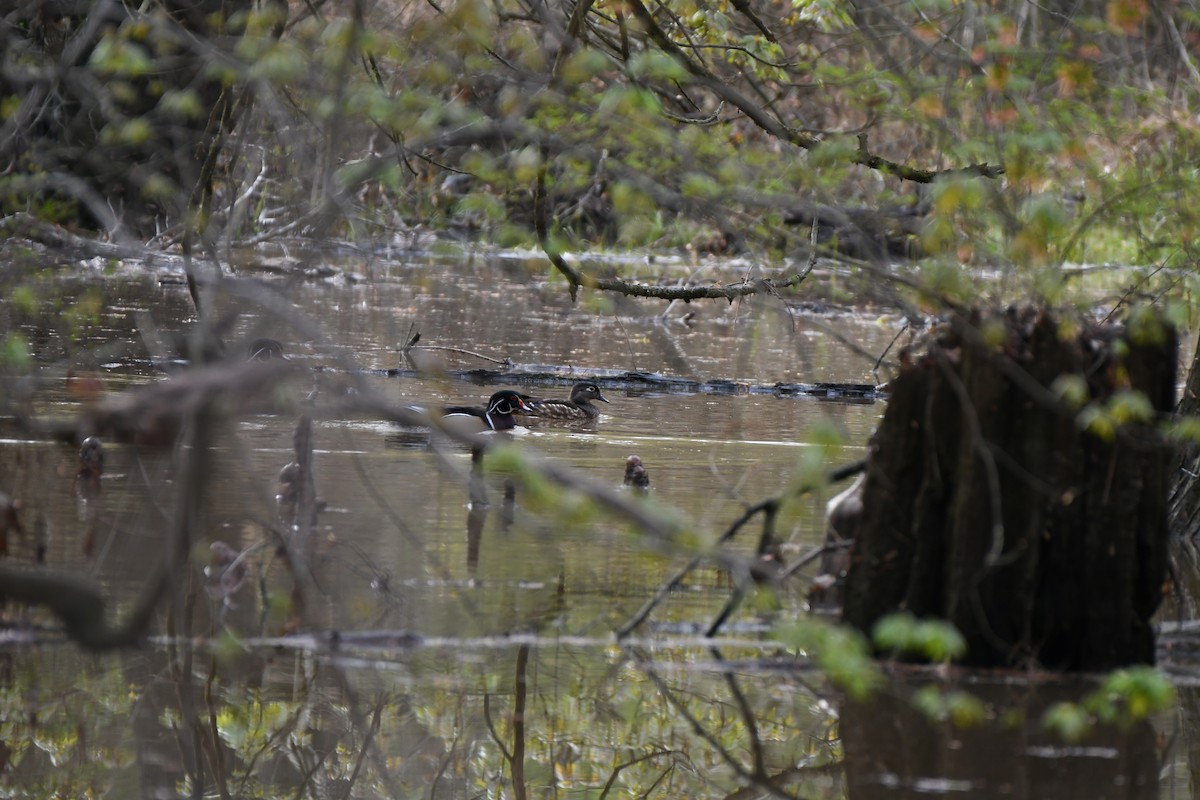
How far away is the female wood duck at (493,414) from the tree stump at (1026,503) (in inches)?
284

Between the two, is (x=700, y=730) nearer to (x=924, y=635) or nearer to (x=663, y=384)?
(x=924, y=635)

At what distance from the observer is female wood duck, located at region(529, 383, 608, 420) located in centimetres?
1431

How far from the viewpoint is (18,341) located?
6.31 meters

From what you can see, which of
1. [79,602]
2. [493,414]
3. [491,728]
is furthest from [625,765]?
[493,414]

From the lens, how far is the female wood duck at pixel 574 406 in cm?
1431

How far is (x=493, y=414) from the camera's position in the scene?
Answer: 1387cm

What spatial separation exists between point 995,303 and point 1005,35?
156cm

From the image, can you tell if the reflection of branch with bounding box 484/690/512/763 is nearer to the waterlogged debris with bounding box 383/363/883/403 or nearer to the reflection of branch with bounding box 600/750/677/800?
the reflection of branch with bounding box 600/750/677/800

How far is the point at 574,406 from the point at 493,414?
3.14ft

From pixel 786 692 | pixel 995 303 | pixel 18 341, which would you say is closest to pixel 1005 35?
pixel 995 303

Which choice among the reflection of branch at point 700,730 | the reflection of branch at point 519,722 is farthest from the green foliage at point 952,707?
the reflection of branch at point 519,722

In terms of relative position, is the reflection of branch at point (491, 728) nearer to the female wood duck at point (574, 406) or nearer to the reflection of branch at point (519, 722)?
the reflection of branch at point (519, 722)

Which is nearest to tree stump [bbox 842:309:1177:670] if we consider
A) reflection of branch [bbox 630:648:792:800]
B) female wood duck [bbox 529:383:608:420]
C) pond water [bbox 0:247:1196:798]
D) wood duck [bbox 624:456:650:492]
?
pond water [bbox 0:247:1196:798]

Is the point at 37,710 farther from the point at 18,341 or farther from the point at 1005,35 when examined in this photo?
the point at 1005,35
